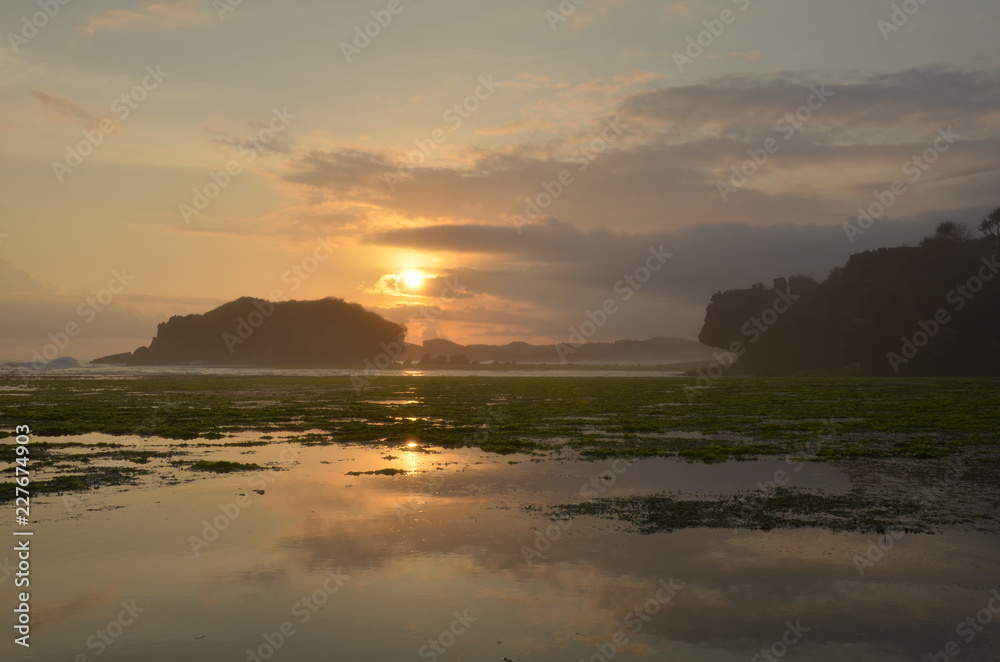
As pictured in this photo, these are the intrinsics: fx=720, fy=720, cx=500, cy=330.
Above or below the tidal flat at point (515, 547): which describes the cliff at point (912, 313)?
above

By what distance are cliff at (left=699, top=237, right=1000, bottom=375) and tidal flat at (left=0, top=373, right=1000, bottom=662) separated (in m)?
99.7

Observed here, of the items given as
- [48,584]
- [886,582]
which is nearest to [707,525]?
[886,582]

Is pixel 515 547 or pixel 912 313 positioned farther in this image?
pixel 912 313

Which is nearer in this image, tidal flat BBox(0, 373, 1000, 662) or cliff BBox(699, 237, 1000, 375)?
tidal flat BBox(0, 373, 1000, 662)

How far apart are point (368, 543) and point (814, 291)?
154m

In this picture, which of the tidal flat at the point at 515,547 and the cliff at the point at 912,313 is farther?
the cliff at the point at 912,313

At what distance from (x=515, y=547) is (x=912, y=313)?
128 metres

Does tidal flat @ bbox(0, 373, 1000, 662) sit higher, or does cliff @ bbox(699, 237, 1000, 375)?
cliff @ bbox(699, 237, 1000, 375)

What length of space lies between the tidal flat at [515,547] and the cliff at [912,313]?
99.7 meters

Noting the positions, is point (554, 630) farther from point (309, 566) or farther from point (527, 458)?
point (527, 458)

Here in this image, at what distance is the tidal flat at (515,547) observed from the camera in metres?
10.1

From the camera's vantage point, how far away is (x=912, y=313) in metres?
122

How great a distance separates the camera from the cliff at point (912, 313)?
379 ft

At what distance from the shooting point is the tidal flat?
10117 millimetres
